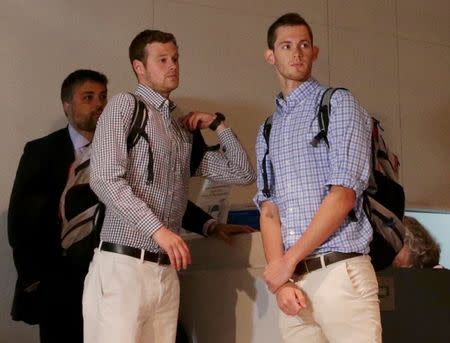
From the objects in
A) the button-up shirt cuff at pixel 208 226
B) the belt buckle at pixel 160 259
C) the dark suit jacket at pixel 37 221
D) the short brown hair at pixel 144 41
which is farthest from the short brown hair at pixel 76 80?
the belt buckle at pixel 160 259

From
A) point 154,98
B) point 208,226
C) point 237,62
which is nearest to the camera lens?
point 154,98

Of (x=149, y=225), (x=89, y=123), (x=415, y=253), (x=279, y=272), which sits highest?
(x=89, y=123)

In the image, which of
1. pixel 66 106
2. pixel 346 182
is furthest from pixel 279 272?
pixel 66 106

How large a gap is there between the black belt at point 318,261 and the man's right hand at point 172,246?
338 millimetres

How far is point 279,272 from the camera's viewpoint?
6.82ft

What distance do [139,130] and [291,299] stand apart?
0.73m

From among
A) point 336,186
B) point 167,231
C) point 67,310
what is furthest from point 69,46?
point 336,186

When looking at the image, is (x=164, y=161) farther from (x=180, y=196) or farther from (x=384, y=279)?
(x=384, y=279)

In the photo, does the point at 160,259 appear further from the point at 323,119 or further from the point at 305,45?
the point at 305,45

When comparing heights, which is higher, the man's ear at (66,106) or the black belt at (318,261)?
the man's ear at (66,106)

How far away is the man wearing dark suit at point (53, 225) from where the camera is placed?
2816 millimetres

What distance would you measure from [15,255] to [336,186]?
5.01 ft

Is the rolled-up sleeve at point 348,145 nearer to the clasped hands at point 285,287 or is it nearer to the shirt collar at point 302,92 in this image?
the shirt collar at point 302,92

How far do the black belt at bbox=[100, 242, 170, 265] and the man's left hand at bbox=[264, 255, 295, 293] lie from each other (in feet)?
1.18
